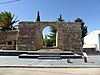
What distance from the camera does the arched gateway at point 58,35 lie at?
59.7ft

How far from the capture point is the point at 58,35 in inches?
728

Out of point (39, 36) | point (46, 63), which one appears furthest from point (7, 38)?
point (46, 63)

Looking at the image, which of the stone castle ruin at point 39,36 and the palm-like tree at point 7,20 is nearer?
the stone castle ruin at point 39,36

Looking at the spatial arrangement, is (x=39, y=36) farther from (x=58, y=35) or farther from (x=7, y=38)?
(x=7, y=38)

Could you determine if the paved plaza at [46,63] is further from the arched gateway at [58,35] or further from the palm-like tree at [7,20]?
the palm-like tree at [7,20]

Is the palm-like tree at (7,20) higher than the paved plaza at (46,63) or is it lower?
higher

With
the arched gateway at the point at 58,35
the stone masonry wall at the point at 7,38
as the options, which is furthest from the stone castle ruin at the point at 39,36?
the stone masonry wall at the point at 7,38

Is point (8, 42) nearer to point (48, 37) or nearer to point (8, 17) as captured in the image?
point (8, 17)

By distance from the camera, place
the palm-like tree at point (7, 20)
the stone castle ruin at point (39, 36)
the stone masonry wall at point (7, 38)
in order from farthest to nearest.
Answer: the palm-like tree at point (7, 20) → the stone masonry wall at point (7, 38) → the stone castle ruin at point (39, 36)

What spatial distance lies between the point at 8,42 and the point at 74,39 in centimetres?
863

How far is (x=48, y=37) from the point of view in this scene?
35.7 meters

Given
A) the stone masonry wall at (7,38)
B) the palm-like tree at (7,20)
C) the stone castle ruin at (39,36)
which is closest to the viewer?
the stone castle ruin at (39,36)

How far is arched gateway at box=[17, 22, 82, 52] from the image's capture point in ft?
59.7

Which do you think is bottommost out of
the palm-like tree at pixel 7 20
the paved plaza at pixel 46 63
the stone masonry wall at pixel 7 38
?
the paved plaza at pixel 46 63
